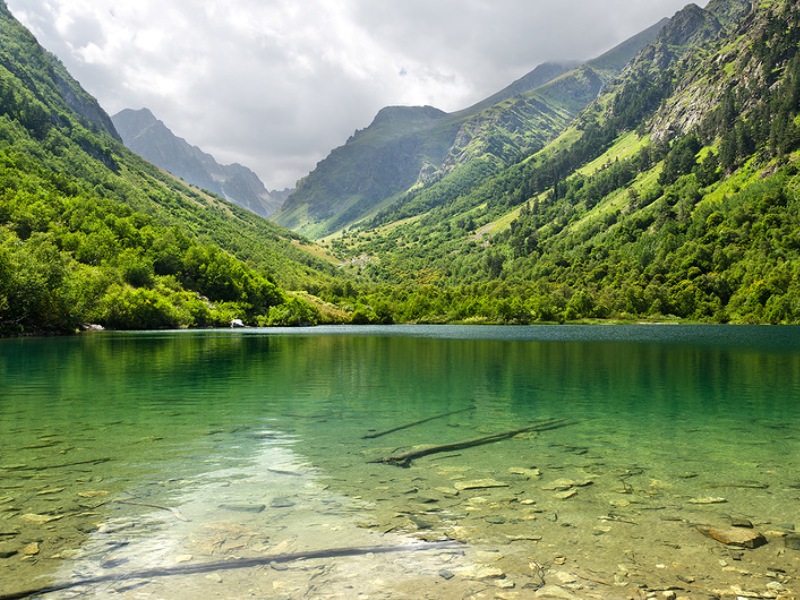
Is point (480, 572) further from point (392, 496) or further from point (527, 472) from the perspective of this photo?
point (527, 472)

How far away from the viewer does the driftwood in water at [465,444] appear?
18877mm

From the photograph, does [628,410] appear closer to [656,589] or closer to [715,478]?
[715,478]

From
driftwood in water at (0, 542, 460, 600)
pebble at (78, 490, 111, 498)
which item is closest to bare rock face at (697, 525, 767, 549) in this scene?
driftwood in water at (0, 542, 460, 600)

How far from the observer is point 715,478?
16.8m

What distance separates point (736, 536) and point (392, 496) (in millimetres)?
8384

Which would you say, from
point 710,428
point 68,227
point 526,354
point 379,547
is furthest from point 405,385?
point 68,227

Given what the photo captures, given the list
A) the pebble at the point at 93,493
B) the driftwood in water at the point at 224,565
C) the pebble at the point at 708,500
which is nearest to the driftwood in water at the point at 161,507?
the pebble at the point at 93,493

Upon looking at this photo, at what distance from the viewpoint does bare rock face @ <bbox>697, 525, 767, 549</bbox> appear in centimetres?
1139

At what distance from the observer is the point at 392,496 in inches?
582

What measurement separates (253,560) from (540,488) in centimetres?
883

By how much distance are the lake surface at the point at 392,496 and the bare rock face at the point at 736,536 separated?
230 mm

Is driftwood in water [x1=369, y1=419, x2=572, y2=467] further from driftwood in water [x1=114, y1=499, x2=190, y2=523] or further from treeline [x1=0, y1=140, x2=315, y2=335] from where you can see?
treeline [x1=0, y1=140, x2=315, y2=335]

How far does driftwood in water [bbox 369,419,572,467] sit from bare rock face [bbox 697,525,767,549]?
30.2ft

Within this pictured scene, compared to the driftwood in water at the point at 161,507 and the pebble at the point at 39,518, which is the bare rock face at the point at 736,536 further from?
the pebble at the point at 39,518
